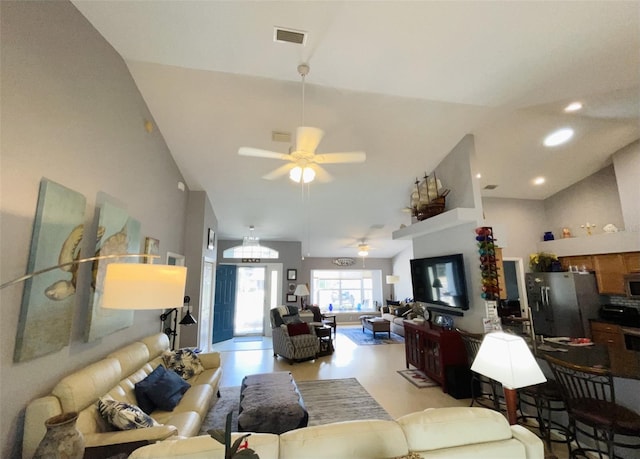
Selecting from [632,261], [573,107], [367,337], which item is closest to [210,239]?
[367,337]

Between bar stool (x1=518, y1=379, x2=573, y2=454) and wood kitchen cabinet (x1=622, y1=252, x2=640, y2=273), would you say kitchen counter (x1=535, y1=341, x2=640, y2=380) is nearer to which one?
bar stool (x1=518, y1=379, x2=573, y2=454)

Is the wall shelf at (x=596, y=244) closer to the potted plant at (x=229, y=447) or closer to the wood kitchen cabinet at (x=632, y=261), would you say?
the wood kitchen cabinet at (x=632, y=261)

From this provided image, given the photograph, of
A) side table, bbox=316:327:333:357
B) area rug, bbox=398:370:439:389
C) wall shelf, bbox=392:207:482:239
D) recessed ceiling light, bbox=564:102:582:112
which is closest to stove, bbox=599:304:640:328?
wall shelf, bbox=392:207:482:239

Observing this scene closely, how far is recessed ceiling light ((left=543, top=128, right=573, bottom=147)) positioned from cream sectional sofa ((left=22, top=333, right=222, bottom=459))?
219 inches

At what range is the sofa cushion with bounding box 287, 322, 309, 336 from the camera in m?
5.50

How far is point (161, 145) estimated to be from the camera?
3.86m

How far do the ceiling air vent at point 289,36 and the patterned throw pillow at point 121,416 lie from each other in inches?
123

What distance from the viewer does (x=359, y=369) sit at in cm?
502

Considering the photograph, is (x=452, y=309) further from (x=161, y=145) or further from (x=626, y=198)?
(x=161, y=145)

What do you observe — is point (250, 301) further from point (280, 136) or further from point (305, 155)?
point (305, 155)

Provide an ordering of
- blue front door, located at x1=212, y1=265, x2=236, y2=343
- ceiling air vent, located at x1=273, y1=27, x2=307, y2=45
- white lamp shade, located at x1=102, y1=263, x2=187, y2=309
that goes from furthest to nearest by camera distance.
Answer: blue front door, located at x1=212, y1=265, x2=236, y2=343, ceiling air vent, located at x1=273, y1=27, x2=307, y2=45, white lamp shade, located at x1=102, y1=263, x2=187, y2=309

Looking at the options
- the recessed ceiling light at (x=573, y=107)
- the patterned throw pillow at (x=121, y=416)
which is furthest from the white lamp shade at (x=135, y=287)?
the recessed ceiling light at (x=573, y=107)

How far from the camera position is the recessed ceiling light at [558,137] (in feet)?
12.8

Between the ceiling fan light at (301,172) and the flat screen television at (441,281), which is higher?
the ceiling fan light at (301,172)
